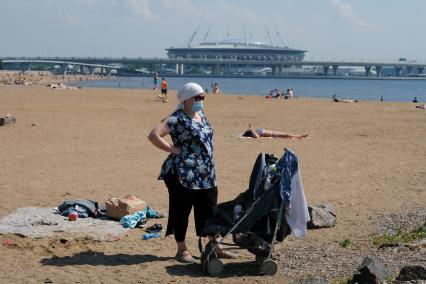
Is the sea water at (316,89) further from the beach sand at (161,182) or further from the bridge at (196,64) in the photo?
the beach sand at (161,182)

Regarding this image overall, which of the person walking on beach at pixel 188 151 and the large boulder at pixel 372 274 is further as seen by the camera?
the person walking on beach at pixel 188 151

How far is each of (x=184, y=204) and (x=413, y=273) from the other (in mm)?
2135

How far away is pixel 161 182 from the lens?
34.1 feet

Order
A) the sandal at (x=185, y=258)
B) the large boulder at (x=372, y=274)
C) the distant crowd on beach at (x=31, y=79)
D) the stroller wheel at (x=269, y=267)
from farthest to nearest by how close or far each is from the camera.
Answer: the distant crowd on beach at (x=31, y=79) < the sandal at (x=185, y=258) < the stroller wheel at (x=269, y=267) < the large boulder at (x=372, y=274)

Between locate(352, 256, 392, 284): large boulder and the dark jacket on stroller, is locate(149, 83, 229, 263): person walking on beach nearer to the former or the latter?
the dark jacket on stroller

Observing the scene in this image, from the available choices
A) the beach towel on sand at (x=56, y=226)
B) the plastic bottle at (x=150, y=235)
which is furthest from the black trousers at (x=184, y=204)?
the beach towel on sand at (x=56, y=226)

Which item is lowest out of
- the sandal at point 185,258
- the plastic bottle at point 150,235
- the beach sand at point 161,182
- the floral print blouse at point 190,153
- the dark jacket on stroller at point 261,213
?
the beach sand at point 161,182

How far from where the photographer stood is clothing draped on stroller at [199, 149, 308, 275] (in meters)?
6.00

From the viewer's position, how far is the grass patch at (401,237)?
278 inches

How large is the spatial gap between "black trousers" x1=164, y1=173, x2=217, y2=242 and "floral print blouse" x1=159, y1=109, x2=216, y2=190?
0.08 meters

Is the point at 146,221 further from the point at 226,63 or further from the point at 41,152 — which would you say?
the point at 226,63

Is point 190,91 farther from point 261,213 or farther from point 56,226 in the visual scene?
point 56,226

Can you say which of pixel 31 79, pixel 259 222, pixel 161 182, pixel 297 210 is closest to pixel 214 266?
pixel 259 222

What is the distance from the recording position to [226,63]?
525 feet
